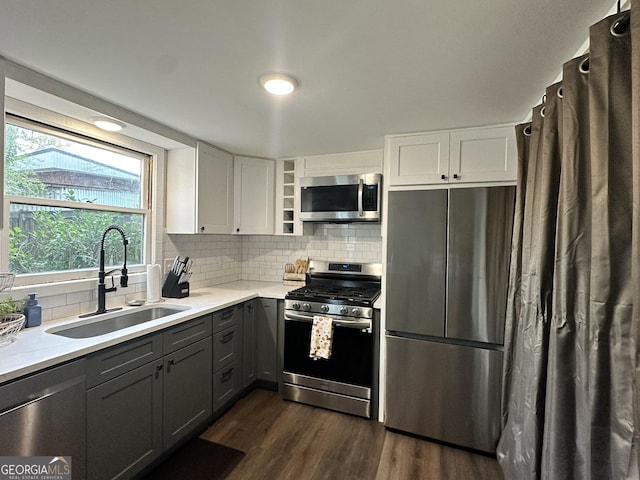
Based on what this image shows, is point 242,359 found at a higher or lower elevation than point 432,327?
lower

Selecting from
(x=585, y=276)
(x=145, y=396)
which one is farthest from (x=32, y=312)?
(x=585, y=276)

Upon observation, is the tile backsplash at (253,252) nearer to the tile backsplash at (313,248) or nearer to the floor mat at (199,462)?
the tile backsplash at (313,248)

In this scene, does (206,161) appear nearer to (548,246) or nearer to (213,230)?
(213,230)

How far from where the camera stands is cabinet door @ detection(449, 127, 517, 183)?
219 centimetres

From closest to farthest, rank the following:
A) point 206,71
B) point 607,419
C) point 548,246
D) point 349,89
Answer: point 607,419 → point 548,246 → point 206,71 → point 349,89

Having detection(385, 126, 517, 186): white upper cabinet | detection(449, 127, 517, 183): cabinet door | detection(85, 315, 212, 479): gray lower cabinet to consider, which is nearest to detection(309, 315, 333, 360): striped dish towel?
detection(85, 315, 212, 479): gray lower cabinet

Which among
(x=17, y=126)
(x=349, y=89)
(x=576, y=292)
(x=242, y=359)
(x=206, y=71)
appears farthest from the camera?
(x=242, y=359)

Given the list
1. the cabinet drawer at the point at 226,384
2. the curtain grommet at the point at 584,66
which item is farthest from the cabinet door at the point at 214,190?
the curtain grommet at the point at 584,66

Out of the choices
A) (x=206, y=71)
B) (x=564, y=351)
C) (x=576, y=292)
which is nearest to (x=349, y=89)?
(x=206, y=71)

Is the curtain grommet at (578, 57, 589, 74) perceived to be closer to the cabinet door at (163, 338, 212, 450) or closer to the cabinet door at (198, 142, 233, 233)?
the cabinet door at (163, 338, 212, 450)

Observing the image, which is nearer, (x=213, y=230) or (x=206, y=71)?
(x=206, y=71)

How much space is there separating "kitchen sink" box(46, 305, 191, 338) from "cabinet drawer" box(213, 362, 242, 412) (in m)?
0.61

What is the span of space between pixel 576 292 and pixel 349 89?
138 cm

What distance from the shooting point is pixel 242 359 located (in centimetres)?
278
